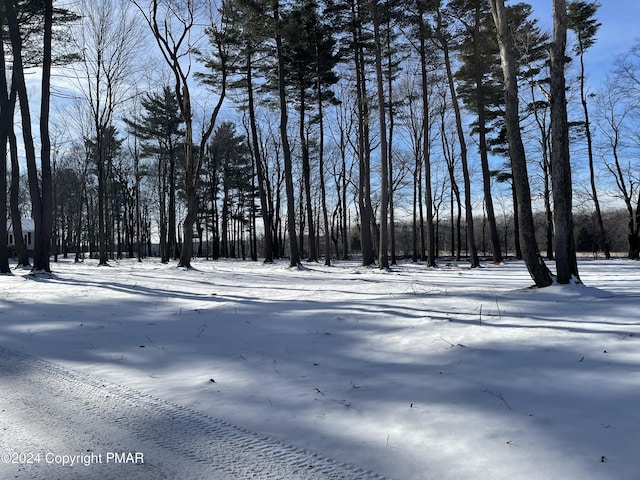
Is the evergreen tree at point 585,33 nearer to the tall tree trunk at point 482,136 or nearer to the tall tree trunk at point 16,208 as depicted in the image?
the tall tree trunk at point 482,136

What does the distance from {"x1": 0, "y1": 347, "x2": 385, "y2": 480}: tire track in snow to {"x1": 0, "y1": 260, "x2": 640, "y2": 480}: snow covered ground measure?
0.31 ft

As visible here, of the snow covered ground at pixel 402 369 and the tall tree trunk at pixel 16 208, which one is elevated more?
the tall tree trunk at pixel 16 208

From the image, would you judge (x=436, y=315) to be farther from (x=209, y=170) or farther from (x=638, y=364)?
(x=209, y=170)

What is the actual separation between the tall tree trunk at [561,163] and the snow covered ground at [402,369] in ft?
1.94

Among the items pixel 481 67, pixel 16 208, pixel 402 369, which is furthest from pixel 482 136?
pixel 16 208

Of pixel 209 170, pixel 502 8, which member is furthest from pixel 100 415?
pixel 209 170

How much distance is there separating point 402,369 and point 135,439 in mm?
2423

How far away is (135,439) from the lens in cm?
Answer: 265

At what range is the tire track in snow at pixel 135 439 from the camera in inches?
88.6

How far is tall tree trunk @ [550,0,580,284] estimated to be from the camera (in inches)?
294

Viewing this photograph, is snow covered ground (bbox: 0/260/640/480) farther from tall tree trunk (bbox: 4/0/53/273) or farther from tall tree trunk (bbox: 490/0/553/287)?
tall tree trunk (bbox: 4/0/53/273)

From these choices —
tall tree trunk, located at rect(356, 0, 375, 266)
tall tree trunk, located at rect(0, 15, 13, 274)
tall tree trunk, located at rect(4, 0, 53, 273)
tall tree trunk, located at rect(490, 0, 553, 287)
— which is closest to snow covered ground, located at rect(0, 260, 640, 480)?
tall tree trunk, located at rect(490, 0, 553, 287)

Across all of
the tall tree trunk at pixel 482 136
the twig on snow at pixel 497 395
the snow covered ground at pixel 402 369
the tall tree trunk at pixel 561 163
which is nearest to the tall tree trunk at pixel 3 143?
the snow covered ground at pixel 402 369

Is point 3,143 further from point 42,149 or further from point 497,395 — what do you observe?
point 497,395
